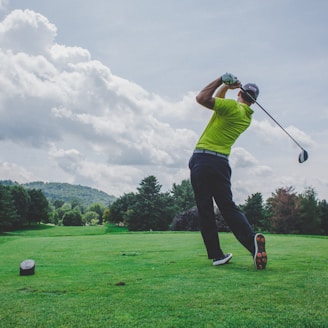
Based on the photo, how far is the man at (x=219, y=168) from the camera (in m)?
4.75

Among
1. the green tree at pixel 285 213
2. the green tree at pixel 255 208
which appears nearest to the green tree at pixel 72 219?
the green tree at pixel 255 208

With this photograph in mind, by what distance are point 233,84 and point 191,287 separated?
288 cm

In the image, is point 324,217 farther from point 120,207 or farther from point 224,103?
point 224,103

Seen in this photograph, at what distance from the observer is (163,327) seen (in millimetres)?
2125

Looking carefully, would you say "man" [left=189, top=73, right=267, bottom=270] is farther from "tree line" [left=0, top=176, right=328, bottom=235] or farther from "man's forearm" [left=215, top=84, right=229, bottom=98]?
"tree line" [left=0, top=176, right=328, bottom=235]

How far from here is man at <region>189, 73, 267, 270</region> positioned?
475cm

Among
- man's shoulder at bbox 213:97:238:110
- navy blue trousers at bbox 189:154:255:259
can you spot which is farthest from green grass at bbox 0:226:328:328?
man's shoulder at bbox 213:97:238:110

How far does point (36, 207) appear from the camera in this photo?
6278cm

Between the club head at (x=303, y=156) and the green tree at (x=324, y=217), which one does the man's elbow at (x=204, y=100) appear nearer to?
the club head at (x=303, y=156)

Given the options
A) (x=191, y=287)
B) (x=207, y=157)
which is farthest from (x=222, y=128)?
(x=191, y=287)

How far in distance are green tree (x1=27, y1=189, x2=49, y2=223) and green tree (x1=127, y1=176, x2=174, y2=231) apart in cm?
1489

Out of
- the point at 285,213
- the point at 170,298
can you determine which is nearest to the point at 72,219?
the point at 285,213

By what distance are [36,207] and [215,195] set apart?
62454 mm

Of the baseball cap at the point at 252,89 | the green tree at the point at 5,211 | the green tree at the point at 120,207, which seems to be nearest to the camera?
the baseball cap at the point at 252,89
